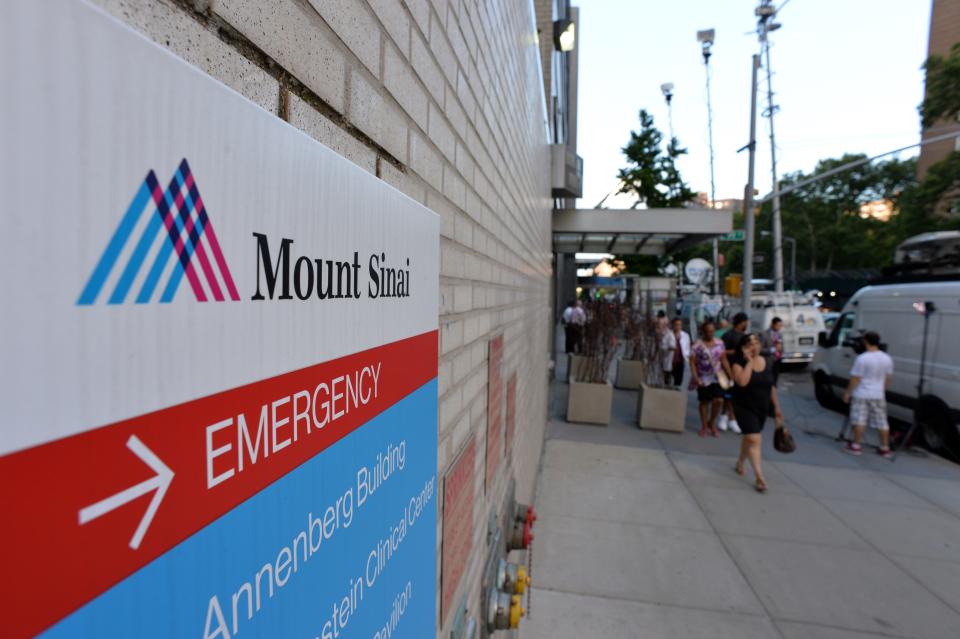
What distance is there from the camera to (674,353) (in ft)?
36.7

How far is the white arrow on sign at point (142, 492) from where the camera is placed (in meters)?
0.40

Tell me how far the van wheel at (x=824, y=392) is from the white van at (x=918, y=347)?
2.08ft

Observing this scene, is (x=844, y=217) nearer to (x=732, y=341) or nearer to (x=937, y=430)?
(x=937, y=430)

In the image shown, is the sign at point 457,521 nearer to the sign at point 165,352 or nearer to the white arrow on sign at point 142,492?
the sign at point 165,352

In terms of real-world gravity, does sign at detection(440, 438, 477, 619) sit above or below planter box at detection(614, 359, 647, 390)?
above

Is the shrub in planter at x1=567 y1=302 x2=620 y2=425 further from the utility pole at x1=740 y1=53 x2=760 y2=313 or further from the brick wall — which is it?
the brick wall

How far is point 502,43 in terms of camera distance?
300 centimetres

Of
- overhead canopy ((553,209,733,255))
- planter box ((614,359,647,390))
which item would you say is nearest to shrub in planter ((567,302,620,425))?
planter box ((614,359,647,390))

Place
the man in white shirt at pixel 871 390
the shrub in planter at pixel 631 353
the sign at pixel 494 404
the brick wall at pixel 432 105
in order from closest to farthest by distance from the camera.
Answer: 1. the brick wall at pixel 432 105
2. the sign at pixel 494 404
3. the man in white shirt at pixel 871 390
4. the shrub in planter at pixel 631 353

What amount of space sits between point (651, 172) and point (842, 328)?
18111 mm

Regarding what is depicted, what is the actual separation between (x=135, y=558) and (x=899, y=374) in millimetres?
12083

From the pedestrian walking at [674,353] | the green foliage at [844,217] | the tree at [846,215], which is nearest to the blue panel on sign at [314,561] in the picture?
the pedestrian walking at [674,353]

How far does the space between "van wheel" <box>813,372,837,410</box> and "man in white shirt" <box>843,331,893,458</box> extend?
352 cm

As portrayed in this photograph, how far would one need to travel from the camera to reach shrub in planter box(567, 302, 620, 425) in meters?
10.0
